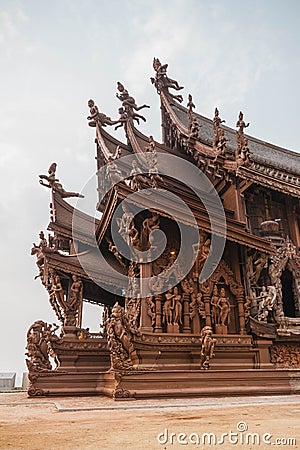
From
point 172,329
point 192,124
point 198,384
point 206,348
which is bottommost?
point 198,384

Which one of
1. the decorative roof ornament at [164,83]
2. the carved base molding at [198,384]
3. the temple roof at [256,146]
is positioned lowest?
the carved base molding at [198,384]

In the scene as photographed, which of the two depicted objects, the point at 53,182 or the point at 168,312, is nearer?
the point at 168,312

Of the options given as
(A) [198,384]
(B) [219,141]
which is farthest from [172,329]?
(B) [219,141]

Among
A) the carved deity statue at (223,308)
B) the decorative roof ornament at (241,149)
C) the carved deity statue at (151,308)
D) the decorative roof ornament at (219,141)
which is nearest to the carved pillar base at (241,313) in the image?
the carved deity statue at (223,308)

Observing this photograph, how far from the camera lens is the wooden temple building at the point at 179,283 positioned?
6.59m

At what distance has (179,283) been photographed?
26.9 ft

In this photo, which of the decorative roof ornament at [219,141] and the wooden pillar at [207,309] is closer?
the wooden pillar at [207,309]

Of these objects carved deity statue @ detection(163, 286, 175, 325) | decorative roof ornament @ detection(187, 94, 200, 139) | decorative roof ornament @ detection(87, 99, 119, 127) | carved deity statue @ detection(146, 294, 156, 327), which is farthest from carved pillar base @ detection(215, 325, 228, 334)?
decorative roof ornament @ detection(87, 99, 119, 127)

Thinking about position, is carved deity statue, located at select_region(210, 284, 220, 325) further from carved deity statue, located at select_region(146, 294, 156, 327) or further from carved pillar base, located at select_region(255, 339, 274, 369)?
carved deity statue, located at select_region(146, 294, 156, 327)

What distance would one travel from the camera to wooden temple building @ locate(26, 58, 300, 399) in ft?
21.6

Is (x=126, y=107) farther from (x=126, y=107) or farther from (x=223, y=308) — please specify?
(x=223, y=308)

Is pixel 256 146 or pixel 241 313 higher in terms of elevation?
pixel 256 146

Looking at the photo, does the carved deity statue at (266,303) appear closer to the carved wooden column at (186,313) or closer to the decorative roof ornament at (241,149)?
the carved wooden column at (186,313)

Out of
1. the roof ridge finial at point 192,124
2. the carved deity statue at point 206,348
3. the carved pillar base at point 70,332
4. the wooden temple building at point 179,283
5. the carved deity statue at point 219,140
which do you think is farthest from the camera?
the roof ridge finial at point 192,124
